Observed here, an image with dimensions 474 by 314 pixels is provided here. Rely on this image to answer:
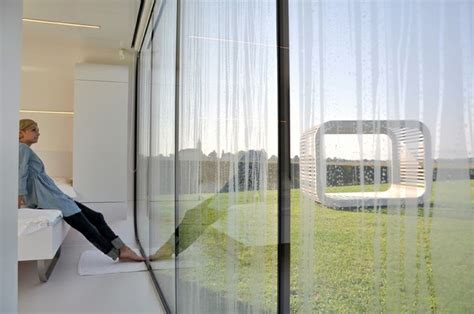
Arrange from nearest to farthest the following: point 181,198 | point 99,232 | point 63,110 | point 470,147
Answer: point 470,147 → point 181,198 → point 99,232 → point 63,110

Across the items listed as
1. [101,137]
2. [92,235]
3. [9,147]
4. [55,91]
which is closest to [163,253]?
[92,235]

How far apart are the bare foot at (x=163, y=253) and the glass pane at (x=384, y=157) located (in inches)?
74.1

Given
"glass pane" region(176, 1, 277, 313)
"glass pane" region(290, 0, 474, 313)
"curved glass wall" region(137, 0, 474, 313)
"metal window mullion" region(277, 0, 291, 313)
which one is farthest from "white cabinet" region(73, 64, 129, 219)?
"glass pane" region(290, 0, 474, 313)

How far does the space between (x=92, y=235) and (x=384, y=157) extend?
135 inches

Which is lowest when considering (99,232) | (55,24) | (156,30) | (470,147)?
(99,232)

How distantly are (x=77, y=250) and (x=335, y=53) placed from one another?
4117mm

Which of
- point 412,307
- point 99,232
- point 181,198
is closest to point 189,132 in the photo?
point 181,198

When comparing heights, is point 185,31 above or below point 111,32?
below

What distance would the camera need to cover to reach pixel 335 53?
2.46 ft

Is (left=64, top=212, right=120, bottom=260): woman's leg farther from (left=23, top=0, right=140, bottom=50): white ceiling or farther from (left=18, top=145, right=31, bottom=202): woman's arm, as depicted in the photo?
(left=23, top=0, right=140, bottom=50): white ceiling

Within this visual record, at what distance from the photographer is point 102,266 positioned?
3.52 meters

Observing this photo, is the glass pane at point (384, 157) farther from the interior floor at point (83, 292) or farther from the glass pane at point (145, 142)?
the glass pane at point (145, 142)

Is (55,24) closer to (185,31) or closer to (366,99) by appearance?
(185,31)

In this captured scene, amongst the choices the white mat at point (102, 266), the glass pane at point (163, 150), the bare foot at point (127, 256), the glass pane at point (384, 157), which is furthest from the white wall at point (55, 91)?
the glass pane at point (384, 157)
